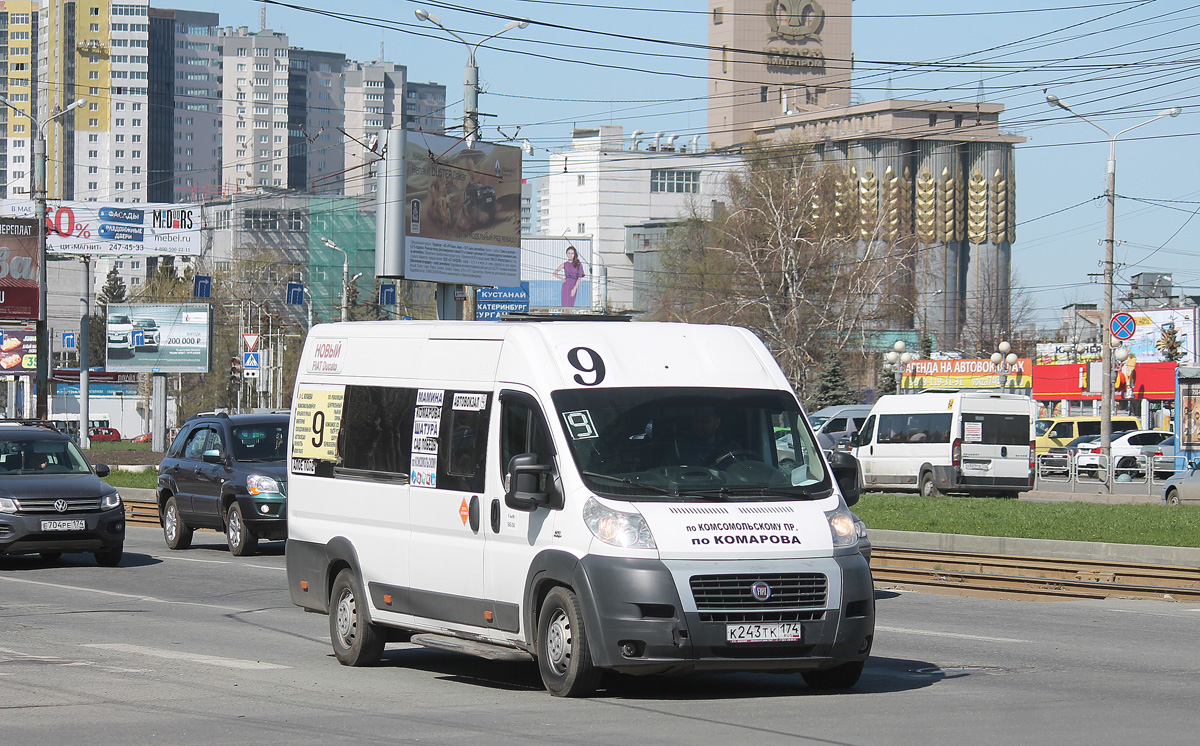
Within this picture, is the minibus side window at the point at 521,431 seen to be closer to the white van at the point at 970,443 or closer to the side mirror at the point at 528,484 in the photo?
the side mirror at the point at 528,484

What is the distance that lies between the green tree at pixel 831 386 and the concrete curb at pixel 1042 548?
3989cm

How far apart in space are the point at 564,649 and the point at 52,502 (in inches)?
461

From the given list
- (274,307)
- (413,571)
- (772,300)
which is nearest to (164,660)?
(413,571)

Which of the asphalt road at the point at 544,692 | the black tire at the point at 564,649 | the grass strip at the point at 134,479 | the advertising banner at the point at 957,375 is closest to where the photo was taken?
the asphalt road at the point at 544,692

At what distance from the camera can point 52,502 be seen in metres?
18.8

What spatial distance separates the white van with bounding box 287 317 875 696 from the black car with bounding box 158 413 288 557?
9719 mm

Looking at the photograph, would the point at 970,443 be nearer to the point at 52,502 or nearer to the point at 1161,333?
the point at 52,502

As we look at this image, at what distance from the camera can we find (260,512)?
67.6 ft

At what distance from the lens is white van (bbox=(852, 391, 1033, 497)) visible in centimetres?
3359

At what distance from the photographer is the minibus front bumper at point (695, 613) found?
8.48 metres

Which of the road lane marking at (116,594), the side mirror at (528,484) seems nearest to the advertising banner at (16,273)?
the road lane marking at (116,594)

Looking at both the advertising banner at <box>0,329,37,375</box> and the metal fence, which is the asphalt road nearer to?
the metal fence

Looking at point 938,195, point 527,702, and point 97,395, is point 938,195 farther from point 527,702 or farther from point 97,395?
point 527,702

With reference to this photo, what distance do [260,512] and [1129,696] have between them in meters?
13.7
